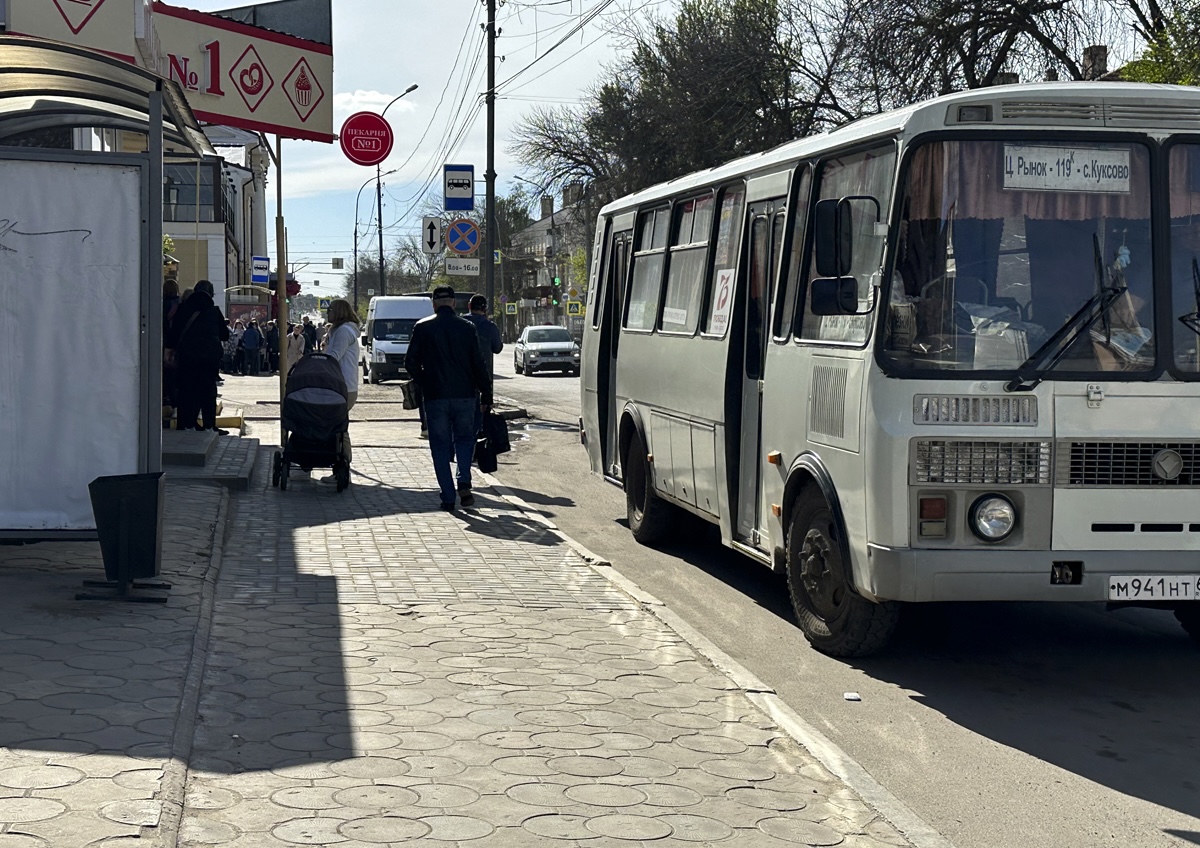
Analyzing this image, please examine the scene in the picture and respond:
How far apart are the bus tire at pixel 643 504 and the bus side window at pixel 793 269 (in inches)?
119

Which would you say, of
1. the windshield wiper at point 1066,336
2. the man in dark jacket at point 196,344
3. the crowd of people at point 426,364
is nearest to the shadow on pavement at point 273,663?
the crowd of people at point 426,364

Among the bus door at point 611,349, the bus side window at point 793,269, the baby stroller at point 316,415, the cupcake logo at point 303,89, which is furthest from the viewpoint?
the cupcake logo at point 303,89

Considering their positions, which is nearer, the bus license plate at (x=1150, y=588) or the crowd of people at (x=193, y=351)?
the bus license plate at (x=1150, y=588)

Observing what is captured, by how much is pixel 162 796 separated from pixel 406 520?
25.0 ft

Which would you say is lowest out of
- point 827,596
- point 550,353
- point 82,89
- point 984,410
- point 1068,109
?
point 827,596

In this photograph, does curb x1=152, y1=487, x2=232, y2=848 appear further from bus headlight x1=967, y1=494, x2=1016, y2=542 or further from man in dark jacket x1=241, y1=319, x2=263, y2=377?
man in dark jacket x1=241, y1=319, x2=263, y2=377

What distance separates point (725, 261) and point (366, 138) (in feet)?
36.6

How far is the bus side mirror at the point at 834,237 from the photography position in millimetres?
7062

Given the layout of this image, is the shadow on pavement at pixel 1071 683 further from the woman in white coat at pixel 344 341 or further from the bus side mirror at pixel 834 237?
the woman in white coat at pixel 344 341

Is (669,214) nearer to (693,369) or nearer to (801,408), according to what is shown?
(693,369)

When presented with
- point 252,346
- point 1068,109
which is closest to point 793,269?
point 1068,109

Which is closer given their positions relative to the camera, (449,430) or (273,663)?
(273,663)

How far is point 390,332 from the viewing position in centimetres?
3794

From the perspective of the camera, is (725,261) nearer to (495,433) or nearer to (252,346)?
(495,433)
